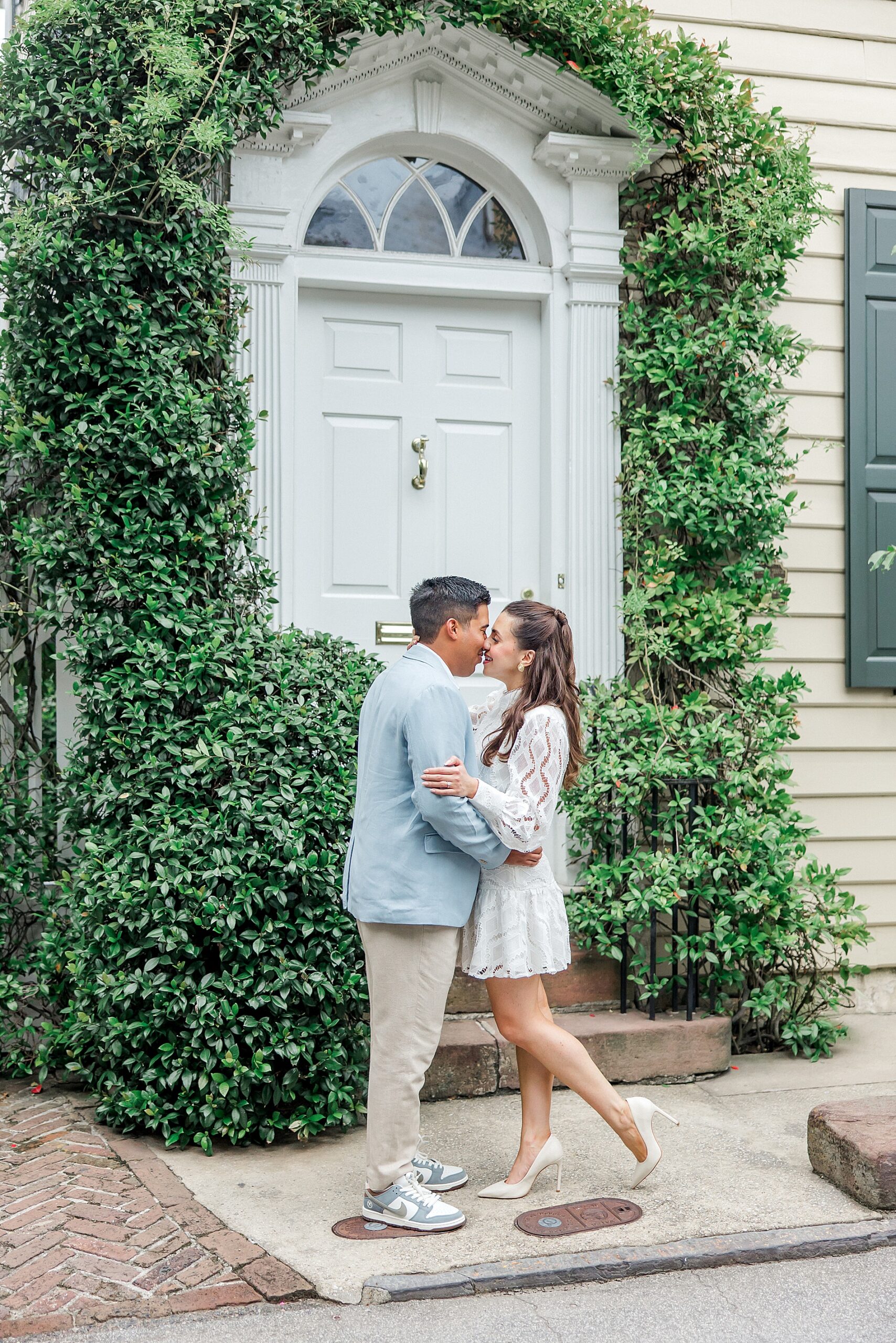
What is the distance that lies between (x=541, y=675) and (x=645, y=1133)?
1365mm

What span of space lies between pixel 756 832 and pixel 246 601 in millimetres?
2200

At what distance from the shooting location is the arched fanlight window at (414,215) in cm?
536

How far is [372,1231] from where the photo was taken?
133 inches

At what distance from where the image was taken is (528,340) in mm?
5531

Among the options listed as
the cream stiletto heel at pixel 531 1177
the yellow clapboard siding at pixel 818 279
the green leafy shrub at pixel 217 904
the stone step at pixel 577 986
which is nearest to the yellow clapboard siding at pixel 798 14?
the yellow clapboard siding at pixel 818 279

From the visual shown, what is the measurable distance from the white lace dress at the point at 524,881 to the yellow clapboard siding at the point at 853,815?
235cm

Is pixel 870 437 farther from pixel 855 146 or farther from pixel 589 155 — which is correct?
→ pixel 589 155

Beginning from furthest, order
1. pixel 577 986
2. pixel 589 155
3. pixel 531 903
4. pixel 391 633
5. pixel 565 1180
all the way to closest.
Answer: pixel 589 155 < pixel 391 633 < pixel 577 986 < pixel 565 1180 < pixel 531 903

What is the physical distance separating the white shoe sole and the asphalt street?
28 centimetres

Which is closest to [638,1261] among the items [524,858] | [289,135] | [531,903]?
[531,903]

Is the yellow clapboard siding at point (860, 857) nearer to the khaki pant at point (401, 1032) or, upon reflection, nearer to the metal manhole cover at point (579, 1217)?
the metal manhole cover at point (579, 1217)

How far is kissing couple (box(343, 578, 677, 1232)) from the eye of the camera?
3369 mm

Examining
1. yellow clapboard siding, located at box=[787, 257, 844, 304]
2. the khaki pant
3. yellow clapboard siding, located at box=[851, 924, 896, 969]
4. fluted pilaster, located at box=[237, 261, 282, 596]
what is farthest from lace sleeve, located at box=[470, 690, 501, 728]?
yellow clapboard siding, located at box=[787, 257, 844, 304]

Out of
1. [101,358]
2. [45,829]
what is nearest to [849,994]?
Result: [45,829]
